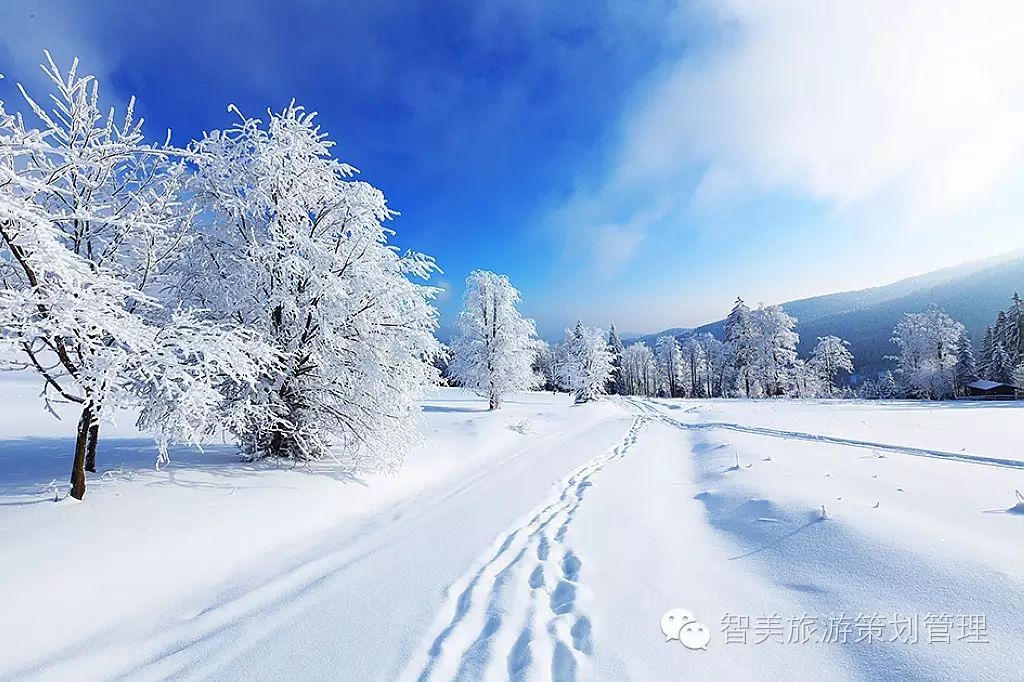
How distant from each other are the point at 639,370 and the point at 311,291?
9310 cm

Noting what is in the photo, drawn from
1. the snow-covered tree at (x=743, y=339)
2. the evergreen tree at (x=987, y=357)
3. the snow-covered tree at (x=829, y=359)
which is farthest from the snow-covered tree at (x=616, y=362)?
the evergreen tree at (x=987, y=357)

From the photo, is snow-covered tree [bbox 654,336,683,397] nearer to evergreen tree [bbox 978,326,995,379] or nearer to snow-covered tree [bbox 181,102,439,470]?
evergreen tree [bbox 978,326,995,379]

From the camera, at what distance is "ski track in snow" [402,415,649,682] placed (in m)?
3.13

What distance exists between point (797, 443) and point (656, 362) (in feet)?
270

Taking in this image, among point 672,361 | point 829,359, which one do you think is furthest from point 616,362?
point 829,359

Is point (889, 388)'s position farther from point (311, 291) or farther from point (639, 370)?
point (311, 291)

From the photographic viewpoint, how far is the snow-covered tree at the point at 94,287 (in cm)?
471

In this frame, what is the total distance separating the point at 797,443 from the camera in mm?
12914

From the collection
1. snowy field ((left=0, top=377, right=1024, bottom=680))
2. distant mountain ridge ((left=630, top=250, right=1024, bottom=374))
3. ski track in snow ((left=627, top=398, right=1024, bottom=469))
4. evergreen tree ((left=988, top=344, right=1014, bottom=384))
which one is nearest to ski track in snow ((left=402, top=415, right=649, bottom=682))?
snowy field ((left=0, top=377, right=1024, bottom=680))

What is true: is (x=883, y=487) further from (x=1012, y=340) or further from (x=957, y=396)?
(x=1012, y=340)

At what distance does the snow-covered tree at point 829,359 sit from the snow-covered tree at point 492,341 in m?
47.5

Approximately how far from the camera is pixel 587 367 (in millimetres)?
45156

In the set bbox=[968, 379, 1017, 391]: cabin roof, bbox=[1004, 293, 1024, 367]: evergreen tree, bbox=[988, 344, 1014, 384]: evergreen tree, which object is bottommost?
bbox=[968, 379, 1017, 391]: cabin roof

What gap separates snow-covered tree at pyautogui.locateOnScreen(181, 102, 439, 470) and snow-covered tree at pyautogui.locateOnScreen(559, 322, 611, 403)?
35845 mm
